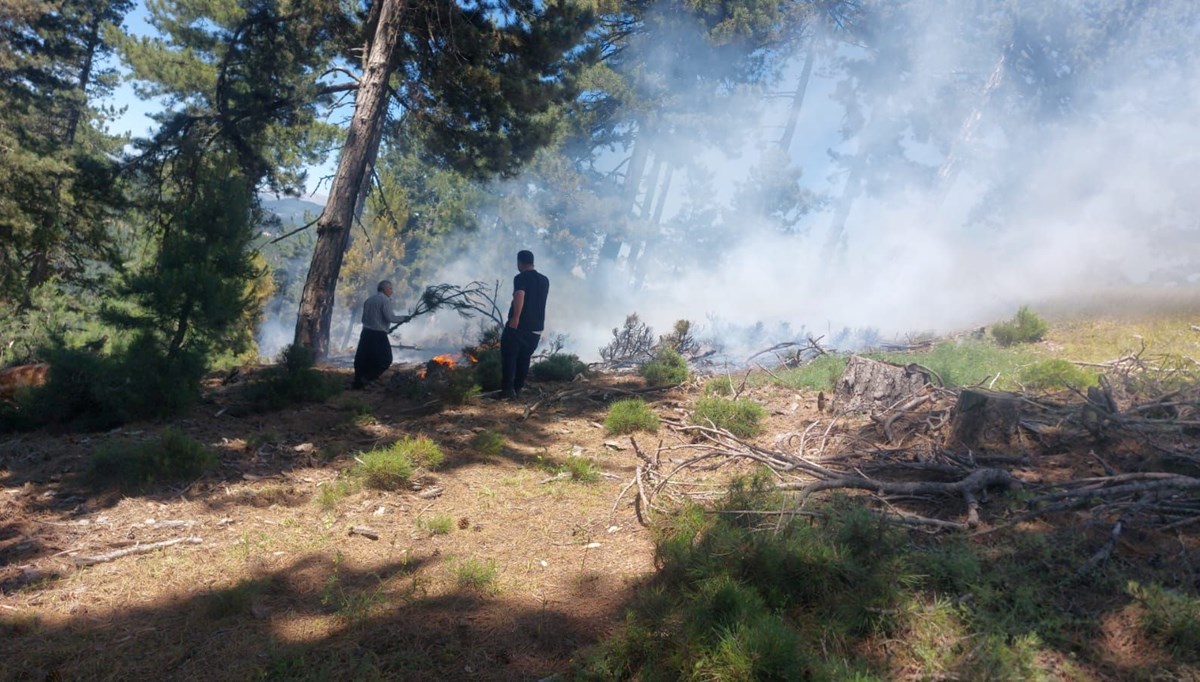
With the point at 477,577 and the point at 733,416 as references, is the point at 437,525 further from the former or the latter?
the point at 733,416

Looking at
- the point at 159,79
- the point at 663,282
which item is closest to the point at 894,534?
the point at 159,79

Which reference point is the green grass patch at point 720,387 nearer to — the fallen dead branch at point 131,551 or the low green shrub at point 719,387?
the low green shrub at point 719,387

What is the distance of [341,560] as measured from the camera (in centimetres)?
400

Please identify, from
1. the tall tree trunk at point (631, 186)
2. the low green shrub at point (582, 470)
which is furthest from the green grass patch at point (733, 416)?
the tall tree trunk at point (631, 186)

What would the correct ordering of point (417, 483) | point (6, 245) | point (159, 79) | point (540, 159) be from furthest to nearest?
point (540, 159) → point (159, 79) → point (6, 245) → point (417, 483)

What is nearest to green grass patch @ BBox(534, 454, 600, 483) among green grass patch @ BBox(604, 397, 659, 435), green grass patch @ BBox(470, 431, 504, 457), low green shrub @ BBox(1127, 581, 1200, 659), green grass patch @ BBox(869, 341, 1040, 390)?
green grass patch @ BBox(470, 431, 504, 457)

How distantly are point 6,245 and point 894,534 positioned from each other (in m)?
15.1

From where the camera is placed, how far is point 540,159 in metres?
23.4

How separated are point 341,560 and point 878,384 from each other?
4.71m

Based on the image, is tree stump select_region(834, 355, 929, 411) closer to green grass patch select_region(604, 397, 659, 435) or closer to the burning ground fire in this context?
green grass patch select_region(604, 397, 659, 435)

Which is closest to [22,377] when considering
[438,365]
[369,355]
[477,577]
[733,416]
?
[369,355]

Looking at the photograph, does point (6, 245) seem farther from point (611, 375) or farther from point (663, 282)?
point (663, 282)

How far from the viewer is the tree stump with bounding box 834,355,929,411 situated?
6102mm

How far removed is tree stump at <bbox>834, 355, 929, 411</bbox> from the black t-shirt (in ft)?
10.7
